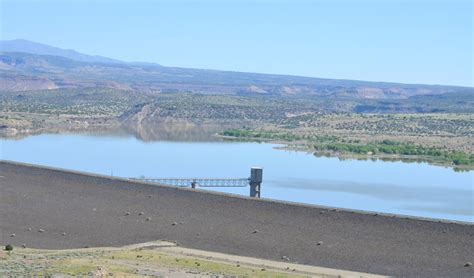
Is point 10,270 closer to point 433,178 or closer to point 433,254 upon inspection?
point 433,254

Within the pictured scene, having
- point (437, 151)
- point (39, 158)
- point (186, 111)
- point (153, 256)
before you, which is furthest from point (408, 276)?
point (186, 111)

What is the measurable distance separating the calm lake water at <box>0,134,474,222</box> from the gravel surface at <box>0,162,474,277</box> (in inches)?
431

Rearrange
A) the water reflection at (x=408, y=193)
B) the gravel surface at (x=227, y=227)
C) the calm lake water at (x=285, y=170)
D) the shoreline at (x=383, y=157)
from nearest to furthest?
the gravel surface at (x=227, y=227), the water reflection at (x=408, y=193), the calm lake water at (x=285, y=170), the shoreline at (x=383, y=157)

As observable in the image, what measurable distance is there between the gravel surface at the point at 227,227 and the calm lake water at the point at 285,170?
431 inches

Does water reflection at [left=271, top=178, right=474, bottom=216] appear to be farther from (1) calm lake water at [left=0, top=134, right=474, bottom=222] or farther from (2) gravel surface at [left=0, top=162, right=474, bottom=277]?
(2) gravel surface at [left=0, top=162, right=474, bottom=277]

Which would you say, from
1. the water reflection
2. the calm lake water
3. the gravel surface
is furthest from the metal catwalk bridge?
the gravel surface

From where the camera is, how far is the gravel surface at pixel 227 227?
28953 millimetres

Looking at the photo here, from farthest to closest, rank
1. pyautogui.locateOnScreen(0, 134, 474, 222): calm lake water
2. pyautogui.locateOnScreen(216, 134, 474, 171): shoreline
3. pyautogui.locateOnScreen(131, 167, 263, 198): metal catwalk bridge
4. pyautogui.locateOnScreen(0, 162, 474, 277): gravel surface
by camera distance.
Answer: pyautogui.locateOnScreen(216, 134, 474, 171): shoreline → pyautogui.locateOnScreen(0, 134, 474, 222): calm lake water → pyautogui.locateOnScreen(131, 167, 263, 198): metal catwalk bridge → pyautogui.locateOnScreen(0, 162, 474, 277): gravel surface

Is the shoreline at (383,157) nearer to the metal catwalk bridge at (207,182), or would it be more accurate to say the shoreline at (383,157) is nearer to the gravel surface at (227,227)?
the metal catwalk bridge at (207,182)

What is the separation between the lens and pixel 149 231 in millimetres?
34344

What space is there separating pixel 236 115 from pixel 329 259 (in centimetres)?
10034

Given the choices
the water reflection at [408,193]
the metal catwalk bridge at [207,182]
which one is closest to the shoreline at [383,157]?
the water reflection at [408,193]

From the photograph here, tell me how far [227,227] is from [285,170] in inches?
1137

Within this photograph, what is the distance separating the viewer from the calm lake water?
4819 cm
